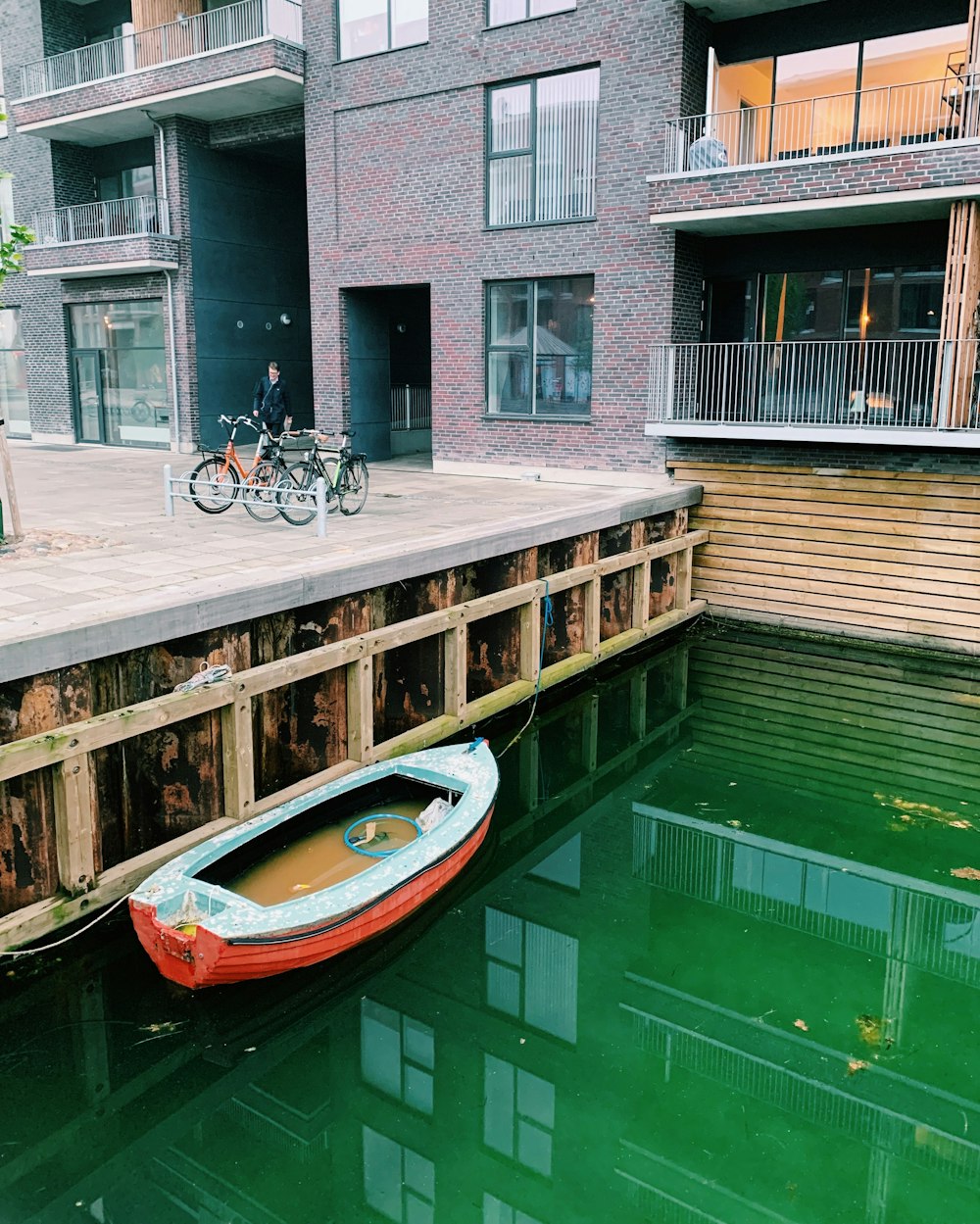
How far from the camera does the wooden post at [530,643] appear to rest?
11711mm

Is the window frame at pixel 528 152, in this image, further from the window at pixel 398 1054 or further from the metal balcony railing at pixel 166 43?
the window at pixel 398 1054

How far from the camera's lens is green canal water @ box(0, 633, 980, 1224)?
5090 mm

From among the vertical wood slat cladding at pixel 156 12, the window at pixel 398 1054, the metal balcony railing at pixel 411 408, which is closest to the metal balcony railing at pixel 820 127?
the metal balcony railing at pixel 411 408

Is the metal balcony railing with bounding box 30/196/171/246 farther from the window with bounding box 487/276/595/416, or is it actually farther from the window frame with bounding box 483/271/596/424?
the window with bounding box 487/276/595/416

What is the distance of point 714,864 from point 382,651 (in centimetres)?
335

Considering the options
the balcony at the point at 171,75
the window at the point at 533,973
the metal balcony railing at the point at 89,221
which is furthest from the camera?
the metal balcony railing at the point at 89,221

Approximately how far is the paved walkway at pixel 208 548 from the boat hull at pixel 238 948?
1.83 metres

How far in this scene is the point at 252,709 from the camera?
8305 mm

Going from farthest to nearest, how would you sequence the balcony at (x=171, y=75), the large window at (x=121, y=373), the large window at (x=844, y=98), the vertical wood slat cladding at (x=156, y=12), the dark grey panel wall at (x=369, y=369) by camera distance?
the large window at (x=121, y=373), the vertical wood slat cladding at (x=156, y=12), the dark grey panel wall at (x=369, y=369), the balcony at (x=171, y=75), the large window at (x=844, y=98)

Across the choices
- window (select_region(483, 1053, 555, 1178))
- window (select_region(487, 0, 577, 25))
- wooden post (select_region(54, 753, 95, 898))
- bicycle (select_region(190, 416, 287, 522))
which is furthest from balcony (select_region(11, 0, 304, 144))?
window (select_region(483, 1053, 555, 1178))

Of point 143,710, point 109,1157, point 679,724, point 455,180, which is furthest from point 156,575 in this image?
point 455,180

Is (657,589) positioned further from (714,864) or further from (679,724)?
(714,864)

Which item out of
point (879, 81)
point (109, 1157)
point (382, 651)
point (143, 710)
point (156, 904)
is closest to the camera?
point (109, 1157)

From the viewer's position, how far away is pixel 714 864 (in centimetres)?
858
